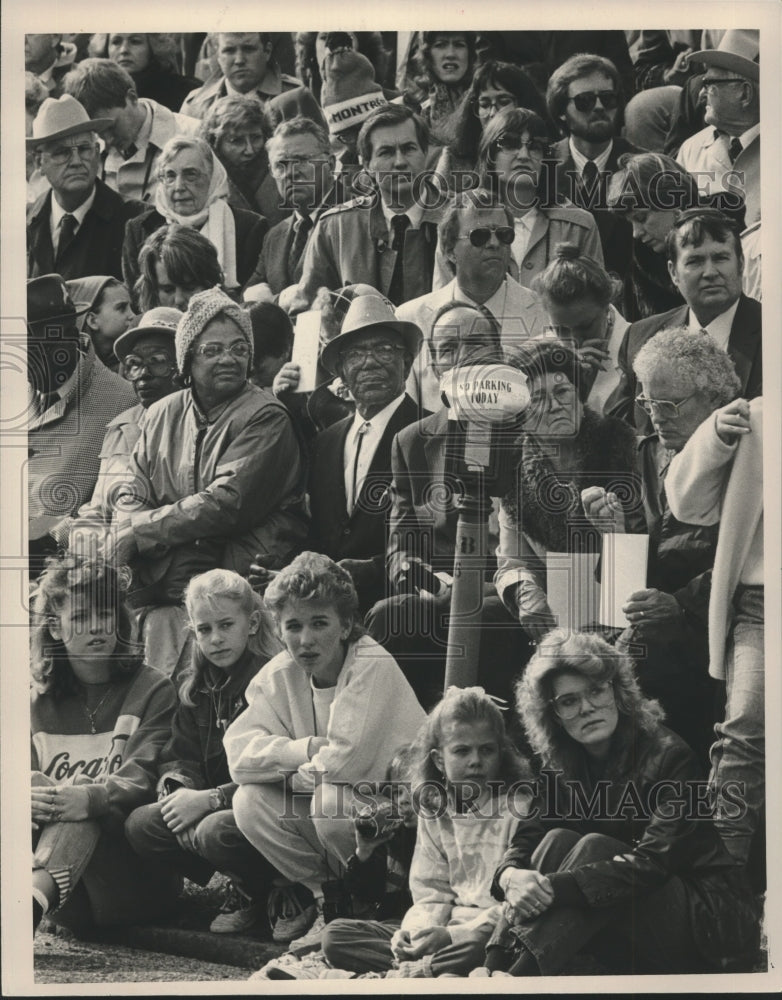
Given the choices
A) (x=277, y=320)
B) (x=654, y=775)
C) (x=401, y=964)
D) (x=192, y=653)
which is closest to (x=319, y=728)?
(x=192, y=653)

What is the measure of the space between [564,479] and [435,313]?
70cm

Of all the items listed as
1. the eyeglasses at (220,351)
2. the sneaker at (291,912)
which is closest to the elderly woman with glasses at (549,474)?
the eyeglasses at (220,351)

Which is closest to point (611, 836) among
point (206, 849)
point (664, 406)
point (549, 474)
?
point (549, 474)

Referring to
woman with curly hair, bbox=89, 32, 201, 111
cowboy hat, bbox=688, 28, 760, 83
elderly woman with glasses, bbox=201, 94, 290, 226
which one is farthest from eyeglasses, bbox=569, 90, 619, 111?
woman with curly hair, bbox=89, 32, 201, 111

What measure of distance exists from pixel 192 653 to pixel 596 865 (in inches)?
58.0

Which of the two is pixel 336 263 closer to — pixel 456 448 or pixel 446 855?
pixel 456 448

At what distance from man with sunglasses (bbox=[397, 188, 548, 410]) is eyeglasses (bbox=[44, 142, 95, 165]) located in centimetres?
121

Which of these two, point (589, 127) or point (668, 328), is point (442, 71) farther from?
point (668, 328)

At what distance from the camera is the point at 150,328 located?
4.22m

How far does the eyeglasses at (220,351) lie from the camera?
4207 millimetres

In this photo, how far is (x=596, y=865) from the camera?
4.02 m

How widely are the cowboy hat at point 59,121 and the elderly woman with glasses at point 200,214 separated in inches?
11.6

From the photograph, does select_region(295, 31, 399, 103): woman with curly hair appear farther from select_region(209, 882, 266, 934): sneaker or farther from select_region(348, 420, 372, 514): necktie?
select_region(209, 882, 266, 934): sneaker

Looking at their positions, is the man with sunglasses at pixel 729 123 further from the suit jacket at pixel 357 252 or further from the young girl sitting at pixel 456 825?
the young girl sitting at pixel 456 825
